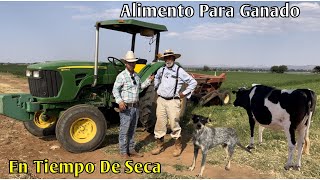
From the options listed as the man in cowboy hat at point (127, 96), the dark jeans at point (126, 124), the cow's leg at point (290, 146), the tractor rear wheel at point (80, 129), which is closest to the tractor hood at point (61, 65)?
the tractor rear wheel at point (80, 129)

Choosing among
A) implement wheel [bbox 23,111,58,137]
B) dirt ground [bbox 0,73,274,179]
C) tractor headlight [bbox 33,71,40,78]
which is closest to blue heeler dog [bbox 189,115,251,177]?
dirt ground [bbox 0,73,274,179]

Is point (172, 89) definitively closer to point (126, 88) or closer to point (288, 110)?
point (126, 88)

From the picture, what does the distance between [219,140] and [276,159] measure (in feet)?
4.97

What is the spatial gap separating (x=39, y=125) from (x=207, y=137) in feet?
14.1

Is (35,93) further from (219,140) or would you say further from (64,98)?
(219,140)

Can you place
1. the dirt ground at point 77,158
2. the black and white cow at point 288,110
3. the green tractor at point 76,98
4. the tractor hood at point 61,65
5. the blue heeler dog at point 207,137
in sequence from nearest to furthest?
the blue heeler dog at point 207,137
the dirt ground at point 77,158
the black and white cow at point 288,110
the green tractor at point 76,98
the tractor hood at point 61,65

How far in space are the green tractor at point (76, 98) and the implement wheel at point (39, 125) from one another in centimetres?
6

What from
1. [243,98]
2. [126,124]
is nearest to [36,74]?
[126,124]

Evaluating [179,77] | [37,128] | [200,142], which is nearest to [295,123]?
[200,142]

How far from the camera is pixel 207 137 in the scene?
5164mm

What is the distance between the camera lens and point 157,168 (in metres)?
5.42

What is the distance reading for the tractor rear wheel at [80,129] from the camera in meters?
6.32

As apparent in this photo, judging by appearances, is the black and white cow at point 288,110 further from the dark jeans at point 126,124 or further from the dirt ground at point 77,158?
the dark jeans at point 126,124

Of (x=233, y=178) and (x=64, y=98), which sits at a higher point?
(x=64, y=98)
